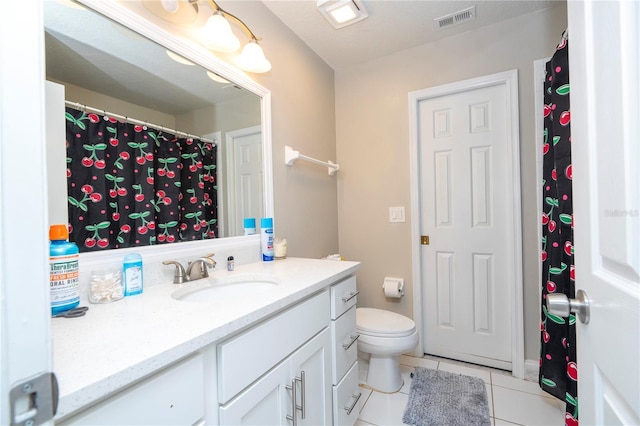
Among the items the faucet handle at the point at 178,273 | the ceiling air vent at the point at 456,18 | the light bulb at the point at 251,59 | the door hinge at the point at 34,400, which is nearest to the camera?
the door hinge at the point at 34,400

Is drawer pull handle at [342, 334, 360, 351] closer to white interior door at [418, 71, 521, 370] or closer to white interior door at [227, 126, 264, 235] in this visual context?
white interior door at [227, 126, 264, 235]

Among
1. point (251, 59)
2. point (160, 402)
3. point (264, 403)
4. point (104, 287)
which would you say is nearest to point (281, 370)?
point (264, 403)

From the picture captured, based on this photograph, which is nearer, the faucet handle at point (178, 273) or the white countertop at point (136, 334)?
the white countertop at point (136, 334)

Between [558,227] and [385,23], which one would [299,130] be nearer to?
[385,23]

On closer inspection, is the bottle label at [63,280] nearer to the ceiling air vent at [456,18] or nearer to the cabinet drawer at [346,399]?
the cabinet drawer at [346,399]

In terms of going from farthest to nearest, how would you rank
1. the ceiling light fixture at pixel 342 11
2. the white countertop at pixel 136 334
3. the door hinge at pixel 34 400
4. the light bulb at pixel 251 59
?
the ceiling light fixture at pixel 342 11 → the light bulb at pixel 251 59 → the white countertop at pixel 136 334 → the door hinge at pixel 34 400

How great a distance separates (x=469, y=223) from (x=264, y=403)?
5.84 feet

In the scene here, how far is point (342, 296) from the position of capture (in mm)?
1254

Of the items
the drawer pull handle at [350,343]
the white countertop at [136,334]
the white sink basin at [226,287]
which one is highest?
the white countertop at [136,334]

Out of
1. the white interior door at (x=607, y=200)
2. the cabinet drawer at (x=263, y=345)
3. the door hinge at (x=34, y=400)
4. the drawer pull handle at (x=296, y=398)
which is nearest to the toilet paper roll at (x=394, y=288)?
the cabinet drawer at (x=263, y=345)

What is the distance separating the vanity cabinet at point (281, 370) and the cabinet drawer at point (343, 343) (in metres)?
0.05

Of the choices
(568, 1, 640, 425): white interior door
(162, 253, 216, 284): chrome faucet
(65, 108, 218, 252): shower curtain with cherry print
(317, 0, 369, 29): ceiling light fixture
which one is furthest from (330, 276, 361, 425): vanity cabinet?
(317, 0, 369, 29): ceiling light fixture

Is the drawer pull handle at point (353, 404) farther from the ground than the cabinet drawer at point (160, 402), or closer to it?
closer to it

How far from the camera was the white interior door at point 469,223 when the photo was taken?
1.90 m
